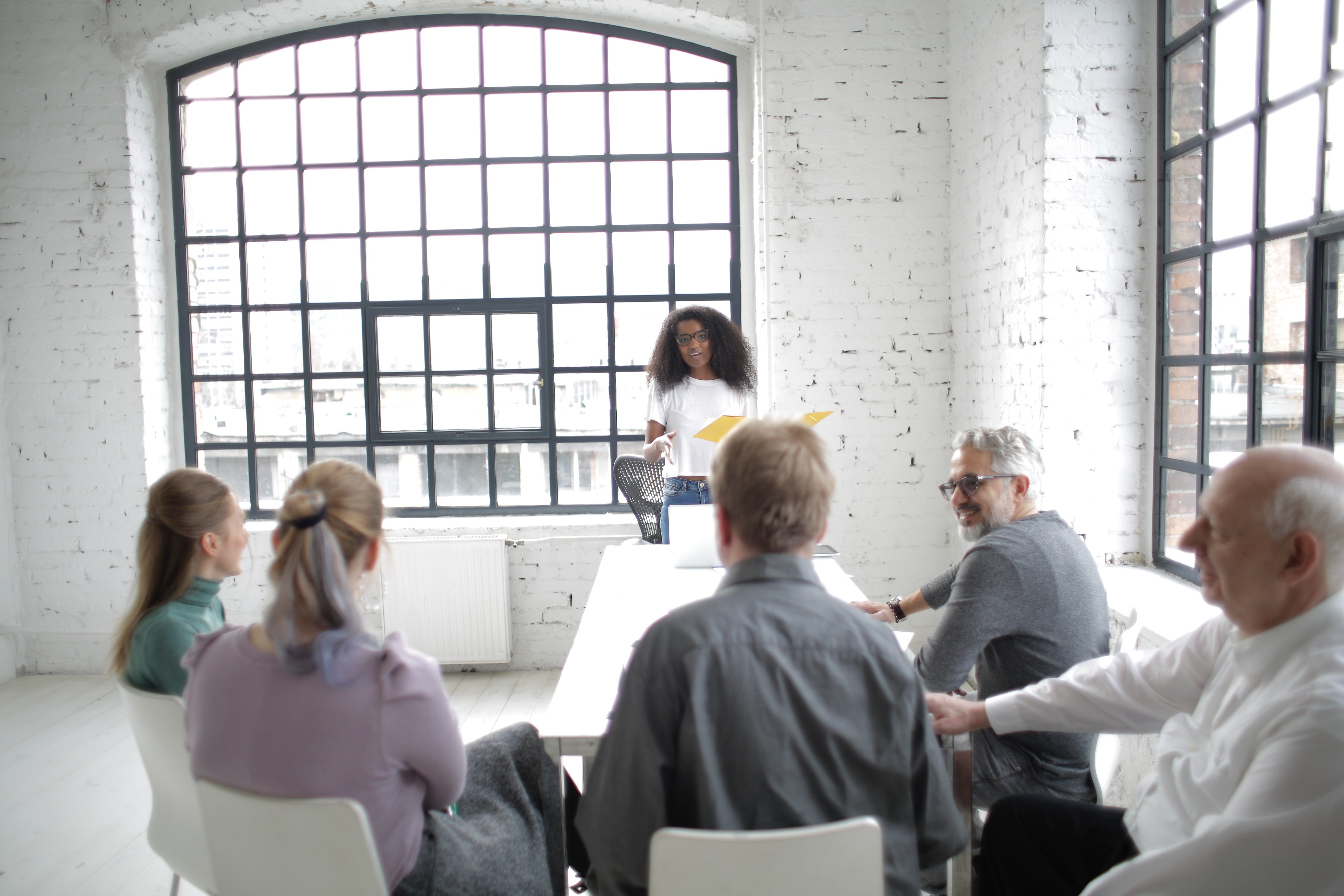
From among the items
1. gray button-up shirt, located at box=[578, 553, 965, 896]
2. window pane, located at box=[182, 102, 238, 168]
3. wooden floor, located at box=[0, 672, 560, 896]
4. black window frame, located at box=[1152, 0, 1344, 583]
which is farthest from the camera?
window pane, located at box=[182, 102, 238, 168]

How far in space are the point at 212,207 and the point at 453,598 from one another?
243cm

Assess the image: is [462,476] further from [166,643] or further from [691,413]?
[166,643]

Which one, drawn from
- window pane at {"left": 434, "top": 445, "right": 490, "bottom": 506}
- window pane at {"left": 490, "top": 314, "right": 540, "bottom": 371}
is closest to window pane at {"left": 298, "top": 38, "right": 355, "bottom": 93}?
window pane at {"left": 490, "top": 314, "right": 540, "bottom": 371}

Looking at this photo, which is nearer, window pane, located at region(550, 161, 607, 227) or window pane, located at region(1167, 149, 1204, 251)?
window pane, located at region(1167, 149, 1204, 251)

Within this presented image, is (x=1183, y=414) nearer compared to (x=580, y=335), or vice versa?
(x=1183, y=414)

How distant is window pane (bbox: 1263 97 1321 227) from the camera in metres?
2.26

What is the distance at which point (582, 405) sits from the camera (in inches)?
174

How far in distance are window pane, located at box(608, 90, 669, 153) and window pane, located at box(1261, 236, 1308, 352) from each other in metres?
2.80

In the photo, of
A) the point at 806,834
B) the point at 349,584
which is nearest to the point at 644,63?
the point at 349,584

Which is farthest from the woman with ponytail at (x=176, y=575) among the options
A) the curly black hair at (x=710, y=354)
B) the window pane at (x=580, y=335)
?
the window pane at (x=580, y=335)

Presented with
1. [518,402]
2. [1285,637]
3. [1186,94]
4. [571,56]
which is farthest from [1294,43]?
[518,402]

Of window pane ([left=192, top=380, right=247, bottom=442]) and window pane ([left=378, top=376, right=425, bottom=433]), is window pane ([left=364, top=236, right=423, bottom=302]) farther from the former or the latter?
window pane ([left=192, top=380, right=247, bottom=442])

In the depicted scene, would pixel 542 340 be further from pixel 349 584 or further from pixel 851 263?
pixel 349 584

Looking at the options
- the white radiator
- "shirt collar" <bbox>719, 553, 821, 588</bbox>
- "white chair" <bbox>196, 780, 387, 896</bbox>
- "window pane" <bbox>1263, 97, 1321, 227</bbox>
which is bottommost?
the white radiator
